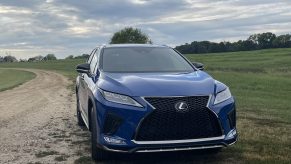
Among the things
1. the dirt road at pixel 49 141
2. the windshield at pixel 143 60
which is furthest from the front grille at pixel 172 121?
the windshield at pixel 143 60

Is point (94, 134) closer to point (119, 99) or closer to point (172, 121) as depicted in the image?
point (119, 99)

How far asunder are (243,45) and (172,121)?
9440 cm

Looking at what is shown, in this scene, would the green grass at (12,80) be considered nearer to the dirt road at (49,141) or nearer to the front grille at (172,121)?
the dirt road at (49,141)

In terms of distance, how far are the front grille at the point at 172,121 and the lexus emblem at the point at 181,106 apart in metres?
0.03

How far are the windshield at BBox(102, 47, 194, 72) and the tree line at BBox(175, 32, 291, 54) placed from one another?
8708 cm

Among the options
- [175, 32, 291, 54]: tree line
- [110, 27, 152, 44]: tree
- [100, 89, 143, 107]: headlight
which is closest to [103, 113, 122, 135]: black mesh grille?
[100, 89, 143, 107]: headlight

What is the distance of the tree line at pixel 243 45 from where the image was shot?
95.8m

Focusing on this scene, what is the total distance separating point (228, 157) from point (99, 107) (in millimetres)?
2031

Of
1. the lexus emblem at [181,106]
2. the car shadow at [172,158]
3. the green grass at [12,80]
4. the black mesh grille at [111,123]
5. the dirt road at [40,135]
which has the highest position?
the lexus emblem at [181,106]

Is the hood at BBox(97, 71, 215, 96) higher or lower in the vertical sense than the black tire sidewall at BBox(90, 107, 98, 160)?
higher

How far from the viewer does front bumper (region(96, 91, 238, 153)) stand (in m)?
6.29

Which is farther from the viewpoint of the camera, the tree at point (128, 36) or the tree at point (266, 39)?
the tree at point (266, 39)

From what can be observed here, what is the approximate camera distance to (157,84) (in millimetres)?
6629

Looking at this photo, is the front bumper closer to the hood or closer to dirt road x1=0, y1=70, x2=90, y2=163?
the hood
